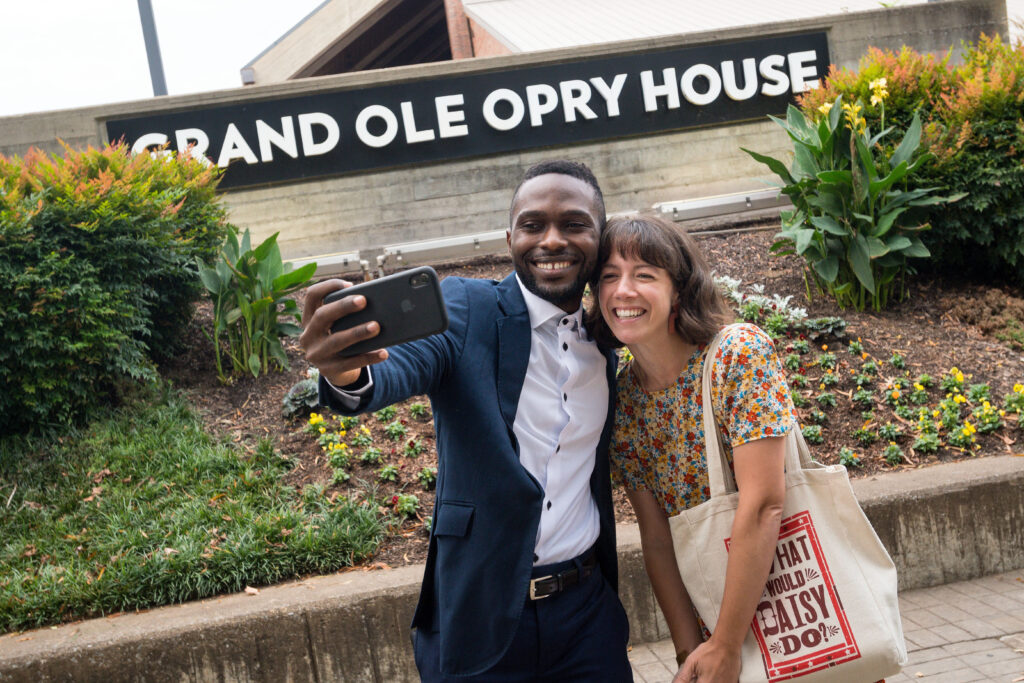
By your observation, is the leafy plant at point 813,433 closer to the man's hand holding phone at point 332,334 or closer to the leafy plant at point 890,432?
the leafy plant at point 890,432

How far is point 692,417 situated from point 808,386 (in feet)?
12.1

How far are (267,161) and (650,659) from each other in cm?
687

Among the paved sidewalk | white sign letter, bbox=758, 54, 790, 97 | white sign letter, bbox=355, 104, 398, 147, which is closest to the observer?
the paved sidewalk

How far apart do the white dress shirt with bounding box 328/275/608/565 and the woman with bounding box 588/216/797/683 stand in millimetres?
97

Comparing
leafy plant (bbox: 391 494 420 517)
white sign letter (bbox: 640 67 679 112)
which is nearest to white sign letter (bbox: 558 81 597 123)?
white sign letter (bbox: 640 67 679 112)

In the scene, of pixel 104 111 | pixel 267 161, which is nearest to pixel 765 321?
pixel 267 161

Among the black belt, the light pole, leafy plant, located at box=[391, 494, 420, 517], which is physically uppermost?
the light pole

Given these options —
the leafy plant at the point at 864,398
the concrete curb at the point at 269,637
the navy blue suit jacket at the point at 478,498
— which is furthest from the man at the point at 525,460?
the leafy plant at the point at 864,398

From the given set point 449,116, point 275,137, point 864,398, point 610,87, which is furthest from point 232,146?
point 864,398

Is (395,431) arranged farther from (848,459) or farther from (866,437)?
(866,437)

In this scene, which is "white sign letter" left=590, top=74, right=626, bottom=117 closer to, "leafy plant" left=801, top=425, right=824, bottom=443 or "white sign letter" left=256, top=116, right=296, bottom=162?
"white sign letter" left=256, top=116, right=296, bottom=162

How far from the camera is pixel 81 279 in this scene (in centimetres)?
518

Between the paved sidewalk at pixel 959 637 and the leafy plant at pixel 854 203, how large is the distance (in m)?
2.58

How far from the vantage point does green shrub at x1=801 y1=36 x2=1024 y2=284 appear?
636cm
